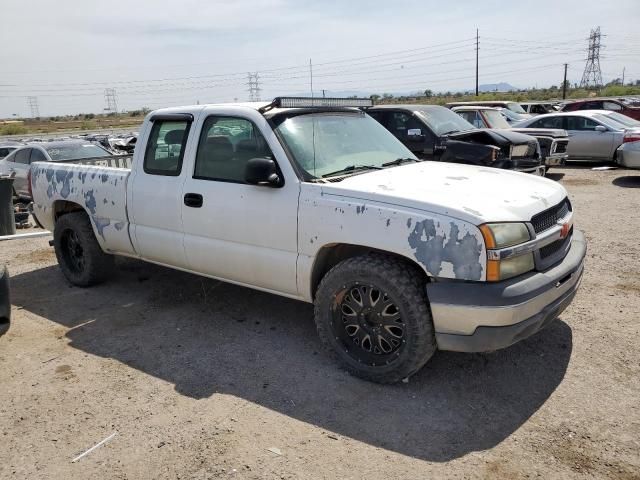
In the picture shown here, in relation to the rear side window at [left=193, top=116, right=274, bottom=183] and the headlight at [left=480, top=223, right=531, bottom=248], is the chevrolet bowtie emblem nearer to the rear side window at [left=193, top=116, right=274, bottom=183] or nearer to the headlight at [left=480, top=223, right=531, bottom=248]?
the headlight at [left=480, top=223, right=531, bottom=248]

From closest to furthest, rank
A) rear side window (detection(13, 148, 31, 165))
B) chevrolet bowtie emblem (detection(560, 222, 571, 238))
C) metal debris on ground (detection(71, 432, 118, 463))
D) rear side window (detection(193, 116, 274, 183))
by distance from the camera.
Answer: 1. metal debris on ground (detection(71, 432, 118, 463))
2. chevrolet bowtie emblem (detection(560, 222, 571, 238))
3. rear side window (detection(193, 116, 274, 183))
4. rear side window (detection(13, 148, 31, 165))

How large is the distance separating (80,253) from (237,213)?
2.72 meters

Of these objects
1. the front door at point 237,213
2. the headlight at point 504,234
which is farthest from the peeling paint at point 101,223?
the headlight at point 504,234

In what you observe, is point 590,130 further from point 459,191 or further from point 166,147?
point 166,147

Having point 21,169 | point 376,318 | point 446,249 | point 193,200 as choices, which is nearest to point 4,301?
point 193,200

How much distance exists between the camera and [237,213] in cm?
424

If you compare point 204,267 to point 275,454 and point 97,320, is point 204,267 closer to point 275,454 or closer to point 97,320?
point 97,320

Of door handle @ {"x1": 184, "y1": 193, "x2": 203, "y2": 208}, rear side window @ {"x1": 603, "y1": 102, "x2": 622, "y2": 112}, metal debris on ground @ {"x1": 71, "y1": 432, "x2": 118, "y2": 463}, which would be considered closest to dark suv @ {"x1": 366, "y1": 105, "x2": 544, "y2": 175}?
door handle @ {"x1": 184, "y1": 193, "x2": 203, "y2": 208}

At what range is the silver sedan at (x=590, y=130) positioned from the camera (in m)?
14.0

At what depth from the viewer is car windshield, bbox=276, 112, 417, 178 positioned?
4.09 metres

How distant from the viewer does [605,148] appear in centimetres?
1407

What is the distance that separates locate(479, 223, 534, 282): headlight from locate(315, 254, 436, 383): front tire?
1.64 ft

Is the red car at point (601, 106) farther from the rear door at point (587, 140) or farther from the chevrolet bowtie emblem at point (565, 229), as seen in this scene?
the chevrolet bowtie emblem at point (565, 229)

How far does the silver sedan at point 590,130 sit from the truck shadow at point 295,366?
1153 centimetres
